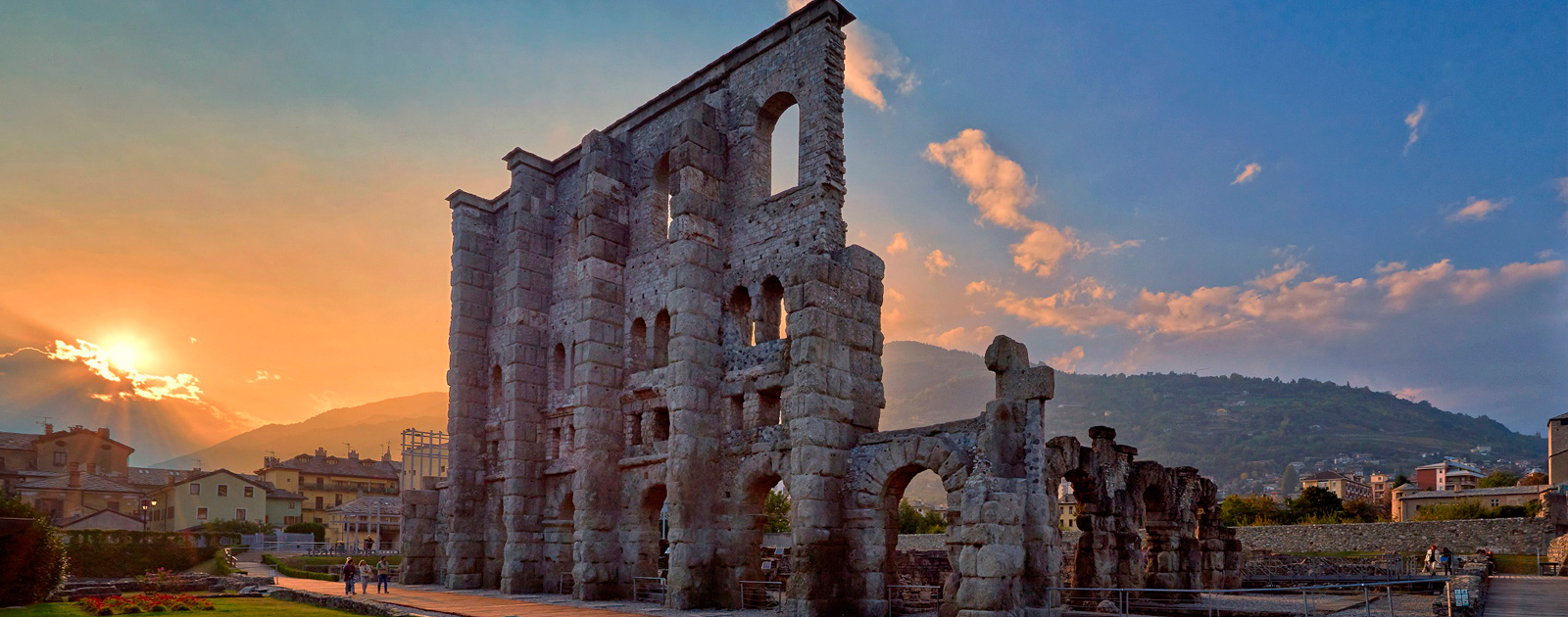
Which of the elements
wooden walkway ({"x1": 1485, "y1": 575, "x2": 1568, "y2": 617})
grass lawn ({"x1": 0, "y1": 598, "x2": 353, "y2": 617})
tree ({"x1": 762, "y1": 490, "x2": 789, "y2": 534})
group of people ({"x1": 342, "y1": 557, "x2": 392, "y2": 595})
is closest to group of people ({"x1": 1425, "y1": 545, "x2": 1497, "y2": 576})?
wooden walkway ({"x1": 1485, "y1": 575, "x2": 1568, "y2": 617})

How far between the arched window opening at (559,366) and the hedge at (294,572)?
13621mm

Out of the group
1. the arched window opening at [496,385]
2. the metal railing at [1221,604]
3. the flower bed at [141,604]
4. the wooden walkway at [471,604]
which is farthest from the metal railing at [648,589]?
the arched window opening at [496,385]

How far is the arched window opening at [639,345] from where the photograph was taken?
92.7 feet

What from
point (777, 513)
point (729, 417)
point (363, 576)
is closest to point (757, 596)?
point (729, 417)

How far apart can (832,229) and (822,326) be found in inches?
110

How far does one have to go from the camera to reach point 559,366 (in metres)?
31.8

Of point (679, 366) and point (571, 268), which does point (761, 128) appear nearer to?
point (679, 366)

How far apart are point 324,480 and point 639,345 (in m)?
58.5

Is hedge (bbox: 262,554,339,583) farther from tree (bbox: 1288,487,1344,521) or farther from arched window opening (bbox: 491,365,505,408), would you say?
tree (bbox: 1288,487,1344,521)

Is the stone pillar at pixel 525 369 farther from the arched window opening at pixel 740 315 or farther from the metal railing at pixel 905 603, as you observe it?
the metal railing at pixel 905 603

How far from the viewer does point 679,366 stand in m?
24.2

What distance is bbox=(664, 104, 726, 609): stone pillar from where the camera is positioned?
76.7ft

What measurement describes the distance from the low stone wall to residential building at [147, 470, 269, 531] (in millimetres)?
61768

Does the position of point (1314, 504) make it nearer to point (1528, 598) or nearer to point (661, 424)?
point (1528, 598)
